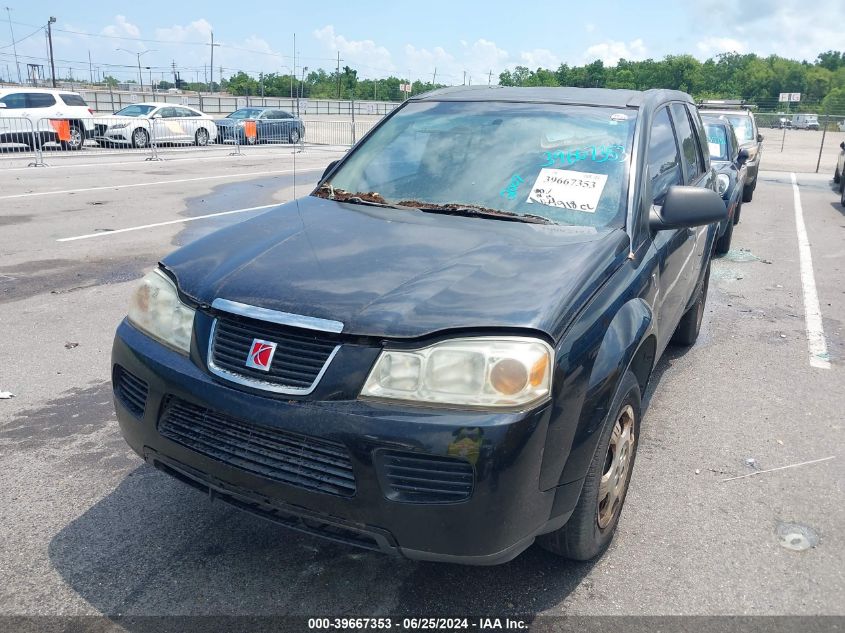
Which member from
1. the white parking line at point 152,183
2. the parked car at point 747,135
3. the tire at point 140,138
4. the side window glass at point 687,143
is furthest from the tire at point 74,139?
the side window glass at point 687,143

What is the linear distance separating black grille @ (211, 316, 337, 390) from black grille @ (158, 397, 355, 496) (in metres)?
0.16

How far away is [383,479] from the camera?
218 cm

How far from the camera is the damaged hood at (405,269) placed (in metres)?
2.31

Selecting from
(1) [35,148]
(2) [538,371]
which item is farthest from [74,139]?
(2) [538,371]

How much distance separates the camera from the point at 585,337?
2.44 meters

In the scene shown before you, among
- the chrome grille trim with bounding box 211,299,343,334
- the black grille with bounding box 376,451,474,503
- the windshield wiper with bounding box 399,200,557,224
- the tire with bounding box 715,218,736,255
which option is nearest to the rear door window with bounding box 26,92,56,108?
the tire with bounding box 715,218,736,255

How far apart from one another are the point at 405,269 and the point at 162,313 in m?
0.95

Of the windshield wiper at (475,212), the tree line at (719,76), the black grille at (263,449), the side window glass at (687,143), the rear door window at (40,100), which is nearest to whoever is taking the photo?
the black grille at (263,449)

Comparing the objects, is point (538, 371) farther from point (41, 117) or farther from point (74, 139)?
point (74, 139)

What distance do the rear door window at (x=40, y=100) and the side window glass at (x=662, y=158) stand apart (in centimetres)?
2277

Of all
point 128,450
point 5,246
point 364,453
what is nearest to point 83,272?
point 5,246

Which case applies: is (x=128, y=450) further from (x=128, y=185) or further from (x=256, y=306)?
(x=128, y=185)

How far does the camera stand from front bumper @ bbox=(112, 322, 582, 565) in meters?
2.13

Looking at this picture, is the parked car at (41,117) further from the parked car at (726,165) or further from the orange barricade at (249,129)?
the parked car at (726,165)
